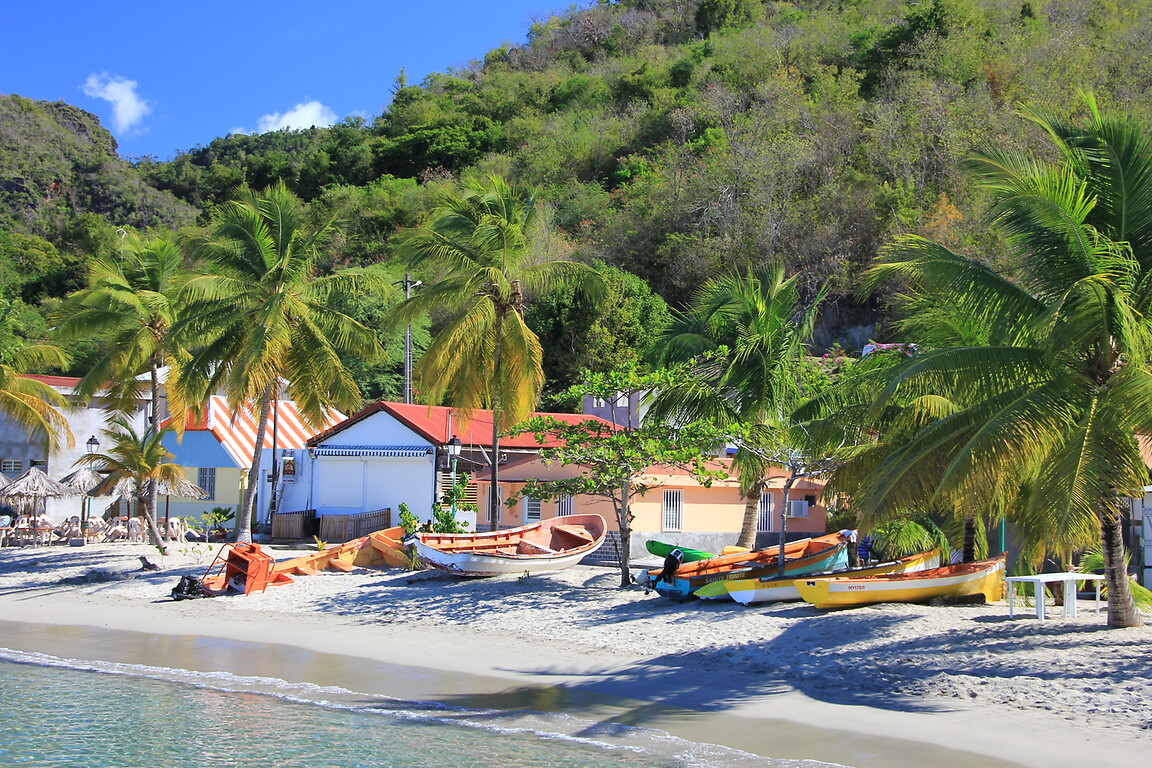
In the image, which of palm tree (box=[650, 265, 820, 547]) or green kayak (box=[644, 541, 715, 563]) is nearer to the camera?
green kayak (box=[644, 541, 715, 563])

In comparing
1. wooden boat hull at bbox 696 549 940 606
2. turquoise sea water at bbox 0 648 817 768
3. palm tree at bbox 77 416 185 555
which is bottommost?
turquoise sea water at bbox 0 648 817 768

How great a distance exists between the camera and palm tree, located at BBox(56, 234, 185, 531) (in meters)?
25.6

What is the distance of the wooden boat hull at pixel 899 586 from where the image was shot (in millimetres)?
15609

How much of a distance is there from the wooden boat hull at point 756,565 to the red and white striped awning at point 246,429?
662 inches

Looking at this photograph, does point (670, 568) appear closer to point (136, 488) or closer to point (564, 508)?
point (564, 508)

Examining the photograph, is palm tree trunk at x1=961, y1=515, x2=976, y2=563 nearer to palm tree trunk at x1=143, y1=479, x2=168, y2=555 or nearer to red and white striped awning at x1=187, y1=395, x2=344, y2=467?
palm tree trunk at x1=143, y1=479, x2=168, y2=555

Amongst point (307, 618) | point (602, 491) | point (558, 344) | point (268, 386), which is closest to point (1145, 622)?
point (602, 491)

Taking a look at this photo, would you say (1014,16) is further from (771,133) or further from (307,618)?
(307,618)

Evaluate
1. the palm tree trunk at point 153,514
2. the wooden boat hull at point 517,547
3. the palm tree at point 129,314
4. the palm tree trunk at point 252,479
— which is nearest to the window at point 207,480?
the palm tree at point 129,314

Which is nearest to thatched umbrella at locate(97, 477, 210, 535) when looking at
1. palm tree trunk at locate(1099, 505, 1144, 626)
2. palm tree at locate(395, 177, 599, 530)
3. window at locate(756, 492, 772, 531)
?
palm tree at locate(395, 177, 599, 530)

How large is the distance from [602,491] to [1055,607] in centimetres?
816

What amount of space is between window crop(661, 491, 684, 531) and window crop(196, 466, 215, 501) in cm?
1624

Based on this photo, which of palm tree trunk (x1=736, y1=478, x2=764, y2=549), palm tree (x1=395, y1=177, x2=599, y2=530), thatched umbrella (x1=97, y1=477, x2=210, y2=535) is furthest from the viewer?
thatched umbrella (x1=97, y1=477, x2=210, y2=535)

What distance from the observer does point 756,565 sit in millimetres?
18297
